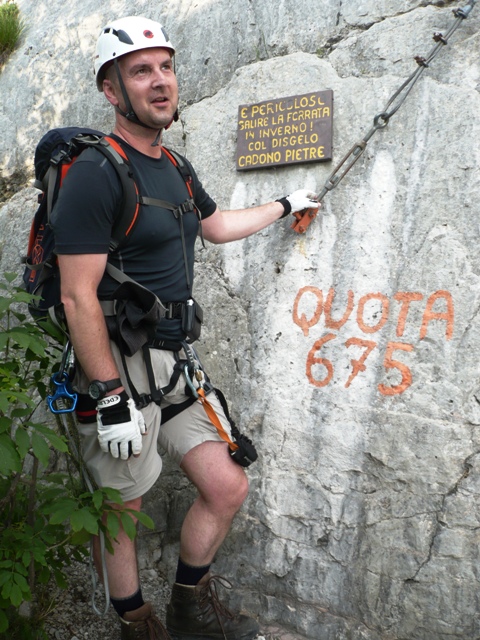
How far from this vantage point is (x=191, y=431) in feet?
10.8

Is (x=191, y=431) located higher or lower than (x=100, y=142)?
lower

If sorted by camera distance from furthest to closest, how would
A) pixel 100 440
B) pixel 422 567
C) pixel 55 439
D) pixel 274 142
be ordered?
pixel 274 142
pixel 422 567
pixel 100 440
pixel 55 439

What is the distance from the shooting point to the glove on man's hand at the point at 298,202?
3562 millimetres

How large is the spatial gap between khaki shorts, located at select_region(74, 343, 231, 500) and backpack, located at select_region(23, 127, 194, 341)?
0.33 metres

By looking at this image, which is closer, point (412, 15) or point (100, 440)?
point (100, 440)

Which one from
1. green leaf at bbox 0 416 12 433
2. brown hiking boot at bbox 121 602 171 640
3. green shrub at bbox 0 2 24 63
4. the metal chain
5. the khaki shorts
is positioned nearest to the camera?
green leaf at bbox 0 416 12 433

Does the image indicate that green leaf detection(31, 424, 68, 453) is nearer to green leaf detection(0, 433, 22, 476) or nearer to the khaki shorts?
green leaf detection(0, 433, 22, 476)

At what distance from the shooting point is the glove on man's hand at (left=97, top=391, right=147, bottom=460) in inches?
114

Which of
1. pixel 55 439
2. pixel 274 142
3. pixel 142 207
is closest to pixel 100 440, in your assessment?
pixel 55 439

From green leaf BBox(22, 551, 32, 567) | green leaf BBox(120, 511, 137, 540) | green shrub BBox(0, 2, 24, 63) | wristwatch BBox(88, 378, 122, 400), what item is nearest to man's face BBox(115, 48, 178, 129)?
wristwatch BBox(88, 378, 122, 400)

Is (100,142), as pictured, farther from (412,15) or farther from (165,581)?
(165,581)

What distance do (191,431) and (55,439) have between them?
2.45 ft

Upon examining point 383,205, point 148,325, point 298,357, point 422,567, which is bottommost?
point 422,567

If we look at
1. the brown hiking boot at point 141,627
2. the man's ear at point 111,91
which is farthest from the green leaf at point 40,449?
the man's ear at point 111,91
